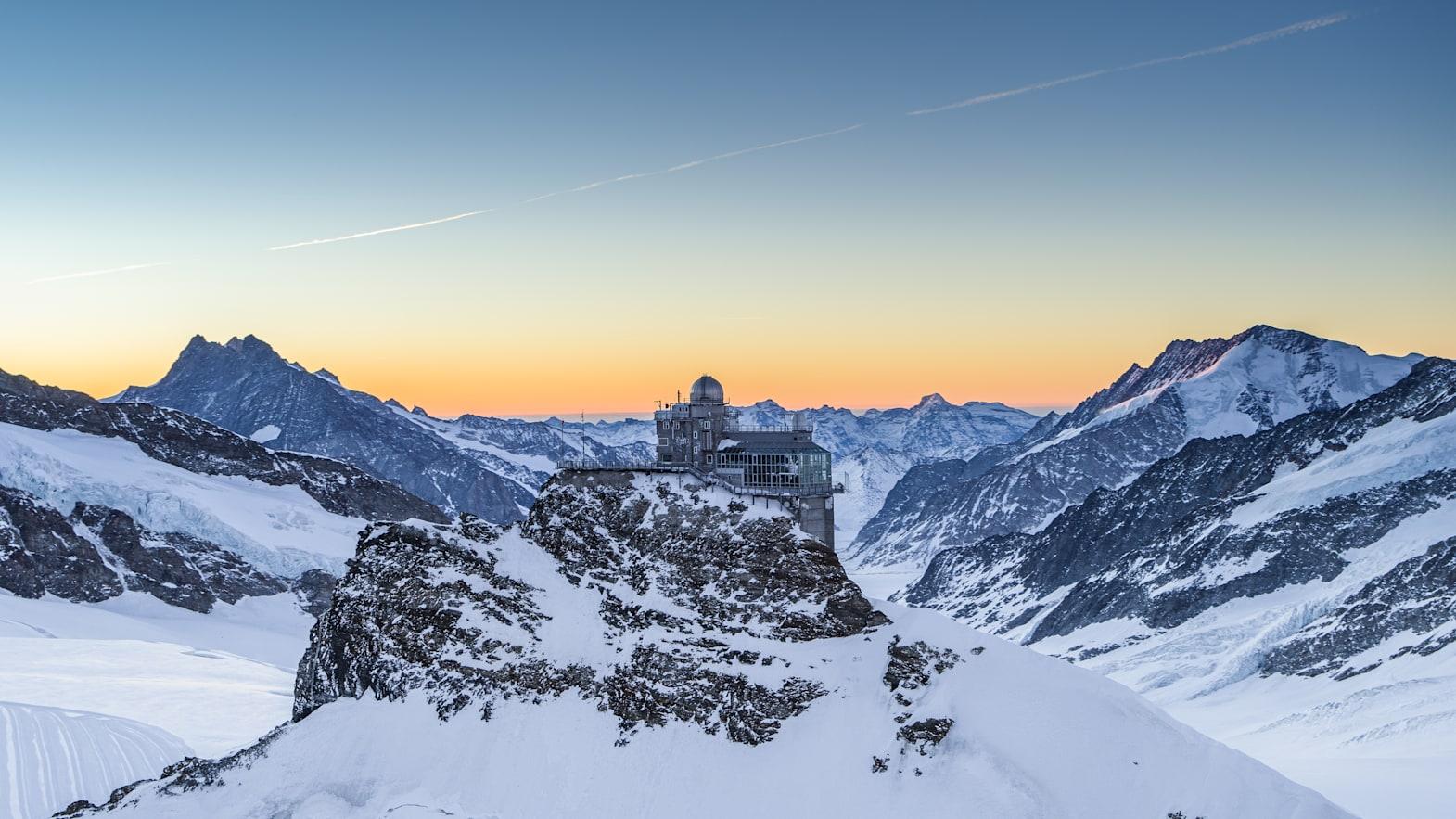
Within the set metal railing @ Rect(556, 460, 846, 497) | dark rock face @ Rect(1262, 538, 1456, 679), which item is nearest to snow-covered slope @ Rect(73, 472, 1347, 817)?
metal railing @ Rect(556, 460, 846, 497)

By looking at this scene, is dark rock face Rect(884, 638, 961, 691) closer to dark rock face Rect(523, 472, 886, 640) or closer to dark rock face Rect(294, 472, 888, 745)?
dark rock face Rect(523, 472, 886, 640)

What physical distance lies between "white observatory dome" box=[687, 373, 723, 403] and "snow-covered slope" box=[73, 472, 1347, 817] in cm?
1409

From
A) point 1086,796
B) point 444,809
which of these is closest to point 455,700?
point 444,809

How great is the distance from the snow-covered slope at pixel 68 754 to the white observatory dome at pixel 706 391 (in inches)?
2677

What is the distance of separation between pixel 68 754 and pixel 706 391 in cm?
7768

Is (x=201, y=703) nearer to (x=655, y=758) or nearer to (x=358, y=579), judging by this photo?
(x=358, y=579)

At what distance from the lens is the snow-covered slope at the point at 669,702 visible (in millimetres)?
69188

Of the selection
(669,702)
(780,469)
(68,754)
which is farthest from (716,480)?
(68,754)

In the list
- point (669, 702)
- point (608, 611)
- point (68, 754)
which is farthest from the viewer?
point (68, 754)

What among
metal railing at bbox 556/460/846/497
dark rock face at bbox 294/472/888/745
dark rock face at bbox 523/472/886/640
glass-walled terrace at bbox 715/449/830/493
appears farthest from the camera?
glass-walled terrace at bbox 715/449/830/493

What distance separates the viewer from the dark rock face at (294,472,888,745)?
3022 inches

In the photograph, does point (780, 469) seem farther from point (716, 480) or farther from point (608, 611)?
point (608, 611)

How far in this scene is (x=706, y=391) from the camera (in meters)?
101

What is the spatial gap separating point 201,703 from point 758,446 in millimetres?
96750
